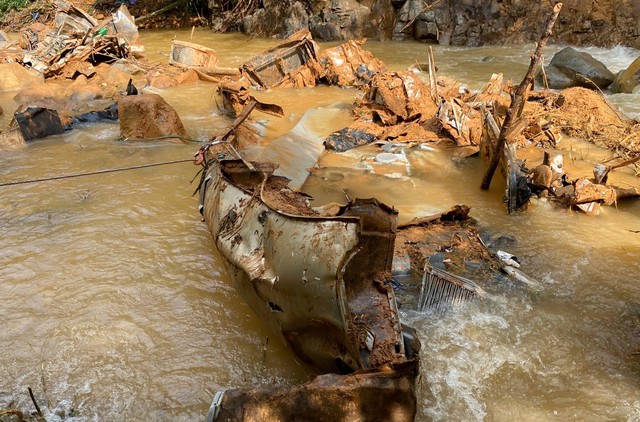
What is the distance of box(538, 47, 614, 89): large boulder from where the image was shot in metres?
10.5

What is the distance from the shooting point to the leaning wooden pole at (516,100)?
5.36m

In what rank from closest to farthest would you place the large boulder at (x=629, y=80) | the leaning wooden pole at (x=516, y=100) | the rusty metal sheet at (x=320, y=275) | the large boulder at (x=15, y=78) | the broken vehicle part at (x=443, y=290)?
the rusty metal sheet at (x=320, y=275)
the broken vehicle part at (x=443, y=290)
the leaning wooden pole at (x=516, y=100)
the large boulder at (x=629, y=80)
the large boulder at (x=15, y=78)

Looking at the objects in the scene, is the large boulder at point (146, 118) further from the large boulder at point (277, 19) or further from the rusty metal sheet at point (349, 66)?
the large boulder at point (277, 19)

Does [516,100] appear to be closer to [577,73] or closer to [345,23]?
[577,73]

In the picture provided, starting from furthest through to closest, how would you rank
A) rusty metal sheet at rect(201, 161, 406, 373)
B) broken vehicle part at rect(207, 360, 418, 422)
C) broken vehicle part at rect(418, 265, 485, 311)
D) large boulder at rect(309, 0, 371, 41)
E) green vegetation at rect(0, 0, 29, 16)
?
1. green vegetation at rect(0, 0, 29, 16)
2. large boulder at rect(309, 0, 371, 41)
3. broken vehicle part at rect(418, 265, 485, 311)
4. rusty metal sheet at rect(201, 161, 406, 373)
5. broken vehicle part at rect(207, 360, 418, 422)

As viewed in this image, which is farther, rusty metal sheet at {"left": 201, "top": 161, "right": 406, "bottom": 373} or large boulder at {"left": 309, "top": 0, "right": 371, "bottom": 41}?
large boulder at {"left": 309, "top": 0, "right": 371, "bottom": 41}

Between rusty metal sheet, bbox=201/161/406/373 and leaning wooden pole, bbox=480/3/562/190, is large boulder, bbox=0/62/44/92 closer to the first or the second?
rusty metal sheet, bbox=201/161/406/373

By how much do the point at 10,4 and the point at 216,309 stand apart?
67.8 feet

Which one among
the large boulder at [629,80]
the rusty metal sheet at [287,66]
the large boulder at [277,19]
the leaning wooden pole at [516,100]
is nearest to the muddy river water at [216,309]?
the leaning wooden pole at [516,100]

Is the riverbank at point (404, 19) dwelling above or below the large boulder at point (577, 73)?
above

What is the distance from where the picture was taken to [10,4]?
1955 centimetres

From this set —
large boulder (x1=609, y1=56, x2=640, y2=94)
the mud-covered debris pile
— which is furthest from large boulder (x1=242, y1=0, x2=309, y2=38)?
large boulder (x1=609, y1=56, x2=640, y2=94)

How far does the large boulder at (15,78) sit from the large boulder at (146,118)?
15.4 ft

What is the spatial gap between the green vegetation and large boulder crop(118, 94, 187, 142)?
15.3 meters
